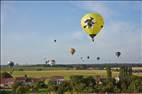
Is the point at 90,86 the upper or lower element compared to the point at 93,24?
lower

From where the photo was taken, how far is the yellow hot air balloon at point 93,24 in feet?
72.7

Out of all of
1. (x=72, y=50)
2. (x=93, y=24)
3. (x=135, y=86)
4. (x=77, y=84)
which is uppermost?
(x=93, y=24)

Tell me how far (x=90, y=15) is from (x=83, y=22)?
0.55m

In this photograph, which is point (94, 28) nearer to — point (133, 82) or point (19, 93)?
point (19, 93)

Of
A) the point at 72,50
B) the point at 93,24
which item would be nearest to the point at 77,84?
the point at 72,50

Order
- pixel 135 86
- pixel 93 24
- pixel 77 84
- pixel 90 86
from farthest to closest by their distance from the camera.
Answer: pixel 77 84 → pixel 90 86 → pixel 135 86 → pixel 93 24

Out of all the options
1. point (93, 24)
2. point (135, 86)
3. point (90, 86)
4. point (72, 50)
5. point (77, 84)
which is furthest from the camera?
point (77, 84)

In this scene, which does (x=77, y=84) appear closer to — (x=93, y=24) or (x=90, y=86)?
(x=90, y=86)

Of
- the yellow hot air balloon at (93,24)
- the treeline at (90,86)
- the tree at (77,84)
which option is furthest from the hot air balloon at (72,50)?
the yellow hot air balloon at (93,24)

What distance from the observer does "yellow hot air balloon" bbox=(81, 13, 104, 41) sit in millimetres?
22172

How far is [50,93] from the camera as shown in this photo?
127 ft

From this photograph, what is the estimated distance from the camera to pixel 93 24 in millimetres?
22203

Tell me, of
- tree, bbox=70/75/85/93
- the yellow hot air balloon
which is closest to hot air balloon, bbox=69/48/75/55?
tree, bbox=70/75/85/93

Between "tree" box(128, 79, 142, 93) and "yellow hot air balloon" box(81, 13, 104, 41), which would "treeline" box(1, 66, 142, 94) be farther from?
"yellow hot air balloon" box(81, 13, 104, 41)
